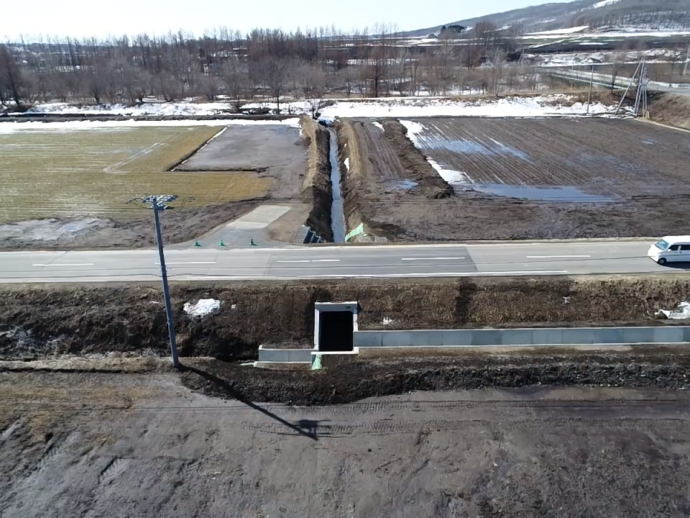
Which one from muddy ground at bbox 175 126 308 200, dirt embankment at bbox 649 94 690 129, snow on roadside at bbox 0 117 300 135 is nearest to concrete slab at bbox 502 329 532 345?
muddy ground at bbox 175 126 308 200

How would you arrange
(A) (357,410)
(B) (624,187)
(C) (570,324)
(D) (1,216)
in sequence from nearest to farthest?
(A) (357,410), (C) (570,324), (D) (1,216), (B) (624,187)

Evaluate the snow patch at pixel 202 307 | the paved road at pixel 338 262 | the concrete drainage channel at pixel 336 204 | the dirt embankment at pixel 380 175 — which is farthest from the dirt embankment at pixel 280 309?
the concrete drainage channel at pixel 336 204

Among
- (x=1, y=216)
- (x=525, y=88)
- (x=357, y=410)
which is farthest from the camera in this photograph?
(x=525, y=88)

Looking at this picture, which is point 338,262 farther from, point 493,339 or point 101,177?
point 101,177

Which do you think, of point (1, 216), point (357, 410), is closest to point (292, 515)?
point (357, 410)

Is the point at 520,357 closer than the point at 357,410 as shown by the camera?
No

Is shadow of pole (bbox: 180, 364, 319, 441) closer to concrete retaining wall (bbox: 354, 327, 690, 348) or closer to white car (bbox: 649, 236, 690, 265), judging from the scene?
concrete retaining wall (bbox: 354, 327, 690, 348)

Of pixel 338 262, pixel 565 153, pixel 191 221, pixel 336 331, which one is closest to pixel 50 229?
pixel 191 221

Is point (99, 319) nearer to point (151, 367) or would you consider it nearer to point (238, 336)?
point (151, 367)
